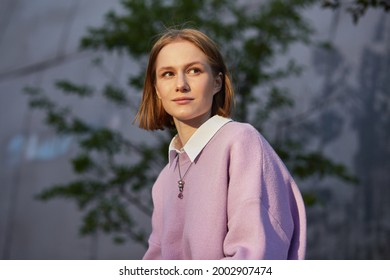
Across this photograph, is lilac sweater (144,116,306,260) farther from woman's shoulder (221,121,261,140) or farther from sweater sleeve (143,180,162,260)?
sweater sleeve (143,180,162,260)

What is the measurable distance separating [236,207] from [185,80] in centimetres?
29

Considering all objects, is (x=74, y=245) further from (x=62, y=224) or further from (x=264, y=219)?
(x=264, y=219)

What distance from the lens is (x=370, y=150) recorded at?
7.54 m

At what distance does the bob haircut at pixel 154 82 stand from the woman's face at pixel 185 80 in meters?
0.01

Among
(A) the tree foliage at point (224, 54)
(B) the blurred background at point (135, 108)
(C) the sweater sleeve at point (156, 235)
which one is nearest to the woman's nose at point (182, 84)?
(C) the sweater sleeve at point (156, 235)

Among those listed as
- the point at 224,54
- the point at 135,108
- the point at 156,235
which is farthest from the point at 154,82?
the point at 135,108

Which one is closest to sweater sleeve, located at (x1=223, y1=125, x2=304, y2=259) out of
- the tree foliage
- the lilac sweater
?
the lilac sweater

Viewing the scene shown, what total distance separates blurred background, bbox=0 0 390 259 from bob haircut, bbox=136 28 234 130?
2.74 metres

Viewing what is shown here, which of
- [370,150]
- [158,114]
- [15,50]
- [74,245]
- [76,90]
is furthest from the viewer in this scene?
[15,50]

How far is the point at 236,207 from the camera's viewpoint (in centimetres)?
145

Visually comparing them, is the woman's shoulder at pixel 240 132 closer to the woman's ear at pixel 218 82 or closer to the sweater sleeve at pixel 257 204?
the sweater sleeve at pixel 257 204

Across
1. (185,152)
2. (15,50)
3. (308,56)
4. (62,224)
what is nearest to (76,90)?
(308,56)

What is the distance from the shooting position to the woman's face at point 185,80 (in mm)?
1586

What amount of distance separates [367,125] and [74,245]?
11.6ft
